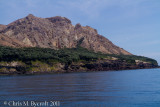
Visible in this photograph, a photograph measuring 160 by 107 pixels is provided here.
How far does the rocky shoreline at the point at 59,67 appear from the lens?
4355 inches

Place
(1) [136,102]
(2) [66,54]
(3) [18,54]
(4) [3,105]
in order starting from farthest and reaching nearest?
(2) [66,54] < (3) [18,54] < (1) [136,102] < (4) [3,105]

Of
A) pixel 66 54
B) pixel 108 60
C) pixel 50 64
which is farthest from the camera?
pixel 108 60

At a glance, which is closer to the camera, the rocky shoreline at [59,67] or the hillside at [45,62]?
the rocky shoreline at [59,67]

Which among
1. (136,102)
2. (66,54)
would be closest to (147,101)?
(136,102)

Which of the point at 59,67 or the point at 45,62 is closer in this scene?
the point at 45,62

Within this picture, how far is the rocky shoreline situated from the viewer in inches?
4355

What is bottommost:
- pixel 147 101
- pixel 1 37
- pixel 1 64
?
pixel 147 101

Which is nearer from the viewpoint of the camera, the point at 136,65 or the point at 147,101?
the point at 147,101

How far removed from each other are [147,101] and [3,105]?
21569 millimetres

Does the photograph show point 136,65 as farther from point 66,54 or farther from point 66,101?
point 66,101

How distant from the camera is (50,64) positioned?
415 feet

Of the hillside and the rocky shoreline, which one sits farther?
the hillside

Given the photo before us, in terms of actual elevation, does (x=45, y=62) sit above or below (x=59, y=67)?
above

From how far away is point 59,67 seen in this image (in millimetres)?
130125
